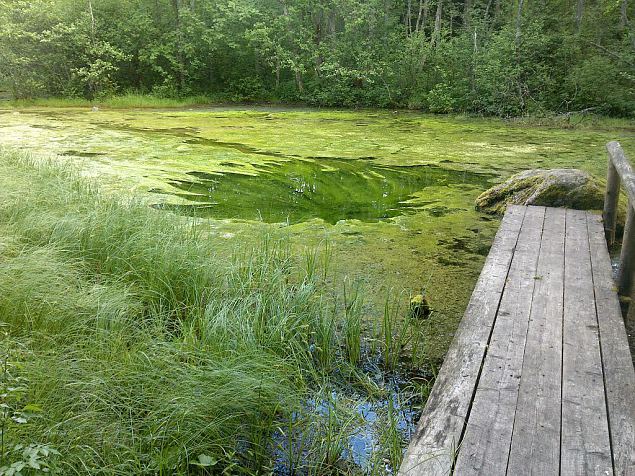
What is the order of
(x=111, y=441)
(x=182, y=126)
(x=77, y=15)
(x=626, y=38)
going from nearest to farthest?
(x=111, y=441), (x=182, y=126), (x=626, y=38), (x=77, y=15)

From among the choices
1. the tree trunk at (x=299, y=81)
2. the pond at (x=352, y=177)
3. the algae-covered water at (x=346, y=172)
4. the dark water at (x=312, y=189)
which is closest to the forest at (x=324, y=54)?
the tree trunk at (x=299, y=81)

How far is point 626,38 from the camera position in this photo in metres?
10.8

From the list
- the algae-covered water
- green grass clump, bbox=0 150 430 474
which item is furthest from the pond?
green grass clump, bbox=0 150 430 474

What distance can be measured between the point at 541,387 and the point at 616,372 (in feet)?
1.01

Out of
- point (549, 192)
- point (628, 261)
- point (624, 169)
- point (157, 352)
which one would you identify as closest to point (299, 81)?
point (549, 192)

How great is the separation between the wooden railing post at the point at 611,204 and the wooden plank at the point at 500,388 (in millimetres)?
1312

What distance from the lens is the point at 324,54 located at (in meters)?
13.7

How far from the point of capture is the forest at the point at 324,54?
1139 cm

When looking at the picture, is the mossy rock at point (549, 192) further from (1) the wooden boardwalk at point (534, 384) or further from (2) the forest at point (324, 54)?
(2) the forest at point (324, 54)

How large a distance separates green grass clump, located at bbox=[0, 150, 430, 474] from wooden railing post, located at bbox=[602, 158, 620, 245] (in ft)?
6.96

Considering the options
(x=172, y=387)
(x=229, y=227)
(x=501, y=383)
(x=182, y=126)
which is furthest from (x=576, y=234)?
(x=182, y=126)

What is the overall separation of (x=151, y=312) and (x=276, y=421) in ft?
3.02

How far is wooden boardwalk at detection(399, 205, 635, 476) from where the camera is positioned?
1460 millimetres

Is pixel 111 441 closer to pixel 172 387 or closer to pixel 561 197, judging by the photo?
pixel 172 387
